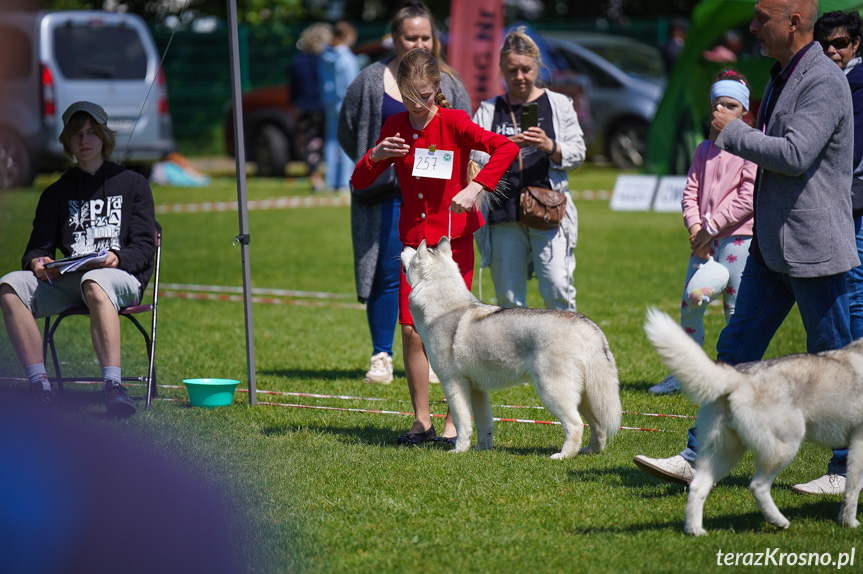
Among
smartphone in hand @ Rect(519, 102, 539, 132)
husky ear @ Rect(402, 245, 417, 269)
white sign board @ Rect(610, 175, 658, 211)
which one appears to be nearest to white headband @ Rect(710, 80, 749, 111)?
smartphone in hand @ Rect(519, 102, 539, 132)

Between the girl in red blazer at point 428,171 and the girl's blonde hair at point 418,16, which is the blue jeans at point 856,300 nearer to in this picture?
the girl in red blazer at point 428,171

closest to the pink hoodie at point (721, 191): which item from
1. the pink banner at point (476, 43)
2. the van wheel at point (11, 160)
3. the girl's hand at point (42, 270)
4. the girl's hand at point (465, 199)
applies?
the girl's hand at point (465, 199)

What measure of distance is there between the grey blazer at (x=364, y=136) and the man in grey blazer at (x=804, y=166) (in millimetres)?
2452

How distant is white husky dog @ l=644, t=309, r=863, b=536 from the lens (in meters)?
3.48

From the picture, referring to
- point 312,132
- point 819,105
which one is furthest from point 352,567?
point 312,132

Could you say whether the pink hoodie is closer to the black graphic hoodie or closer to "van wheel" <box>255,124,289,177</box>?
the black graphic hoodie

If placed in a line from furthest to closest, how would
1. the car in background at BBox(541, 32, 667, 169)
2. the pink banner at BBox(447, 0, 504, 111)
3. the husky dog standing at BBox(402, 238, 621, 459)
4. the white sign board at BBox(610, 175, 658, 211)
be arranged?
the car in background at BBox(541, 32, 667, 169), the white sign board at BBox(610, 175, 658, 211), the pink banner at BBox(447, 0, 504, 111), the husky dog standing at BBox(402, 238, 621, 459)

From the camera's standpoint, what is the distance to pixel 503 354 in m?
4.73

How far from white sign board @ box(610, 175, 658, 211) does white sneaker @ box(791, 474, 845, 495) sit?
12.1 m

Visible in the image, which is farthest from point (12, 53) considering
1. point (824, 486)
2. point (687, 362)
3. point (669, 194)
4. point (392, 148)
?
point (669, 194)

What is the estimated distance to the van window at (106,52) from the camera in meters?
13.6

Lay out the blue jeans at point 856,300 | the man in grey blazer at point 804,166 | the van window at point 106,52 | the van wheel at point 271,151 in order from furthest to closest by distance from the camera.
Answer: the van wheel at point 271,151
the van window at point 106,52
the blue jeans at point 856,300
the man in grey blazer at point 804,166

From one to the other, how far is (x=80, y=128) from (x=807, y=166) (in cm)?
447

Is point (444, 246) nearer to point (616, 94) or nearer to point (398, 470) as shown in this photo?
point (398, 470)
